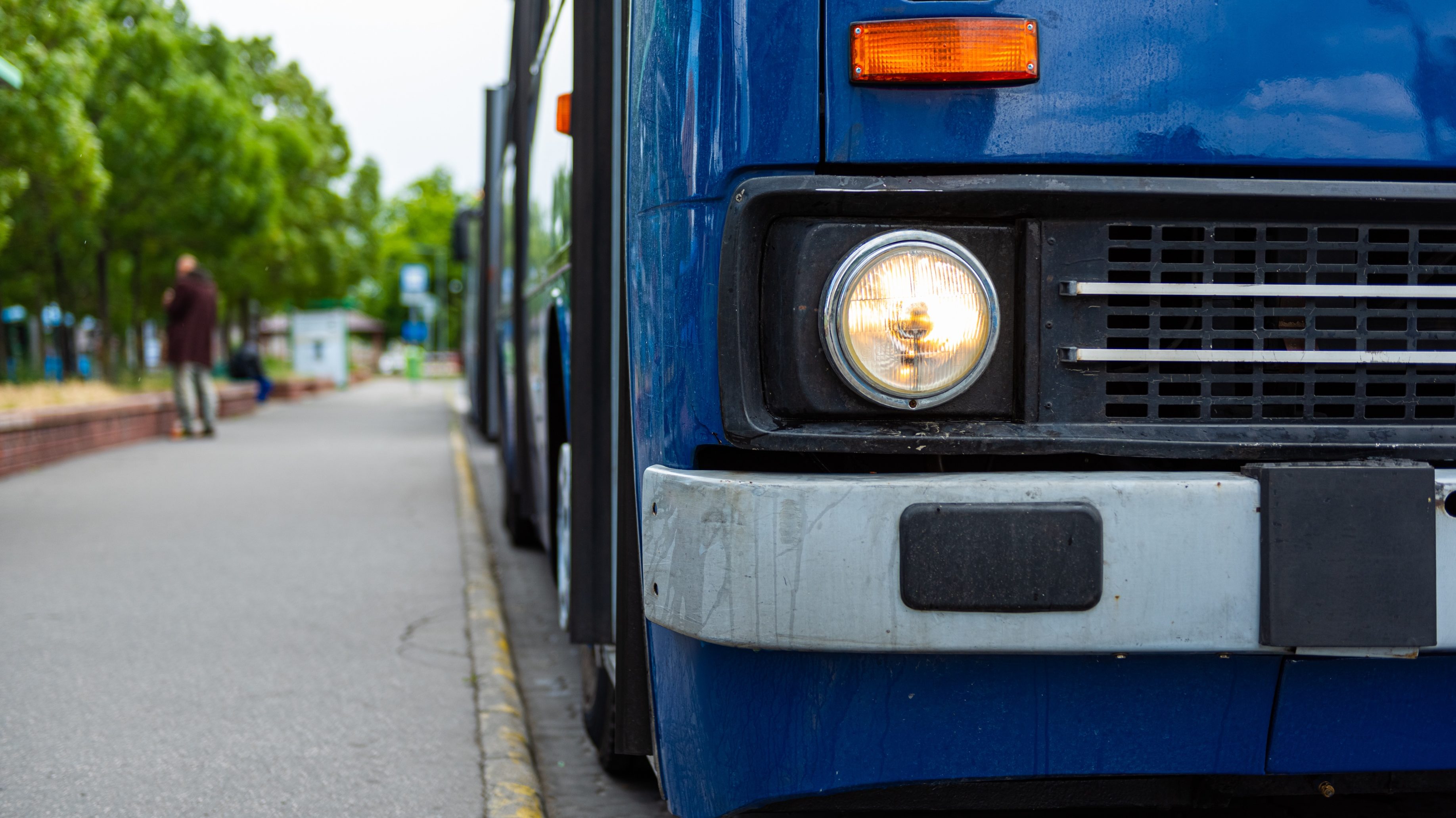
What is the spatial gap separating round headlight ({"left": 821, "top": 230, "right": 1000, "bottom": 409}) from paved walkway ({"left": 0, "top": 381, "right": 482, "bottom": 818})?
1850 mm

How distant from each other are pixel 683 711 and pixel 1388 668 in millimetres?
1085

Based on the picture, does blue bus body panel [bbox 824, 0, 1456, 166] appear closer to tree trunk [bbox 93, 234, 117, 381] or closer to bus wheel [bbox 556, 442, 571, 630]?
bus wheel [bbox 556, 442, 571, 630]

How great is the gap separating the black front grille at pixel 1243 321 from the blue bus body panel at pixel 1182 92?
0.40 feet

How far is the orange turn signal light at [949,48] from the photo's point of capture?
1.97 meters

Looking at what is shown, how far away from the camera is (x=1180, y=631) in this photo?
190 cm

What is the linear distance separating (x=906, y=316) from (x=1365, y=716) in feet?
3.08

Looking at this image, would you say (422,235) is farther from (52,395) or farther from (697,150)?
(697,150)

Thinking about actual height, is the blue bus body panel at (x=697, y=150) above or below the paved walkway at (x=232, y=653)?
above

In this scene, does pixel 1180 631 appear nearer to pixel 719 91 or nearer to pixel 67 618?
pixel 719 91

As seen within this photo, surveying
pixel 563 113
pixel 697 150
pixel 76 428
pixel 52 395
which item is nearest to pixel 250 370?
pixel 52 395

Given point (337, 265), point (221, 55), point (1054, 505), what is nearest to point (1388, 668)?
point (1054, 505)

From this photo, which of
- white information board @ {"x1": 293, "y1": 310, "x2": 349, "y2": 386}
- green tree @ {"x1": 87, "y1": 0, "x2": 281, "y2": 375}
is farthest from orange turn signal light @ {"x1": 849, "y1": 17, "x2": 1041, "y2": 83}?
white information board @ {"x1": 293, "y1": 310, "x2": 349, "y2": 386}

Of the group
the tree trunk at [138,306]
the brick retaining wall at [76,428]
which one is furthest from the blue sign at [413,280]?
the brick retaining wall at [76,428]

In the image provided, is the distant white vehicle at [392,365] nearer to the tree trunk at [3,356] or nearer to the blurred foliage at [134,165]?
the blurred foliage at [134,165]
